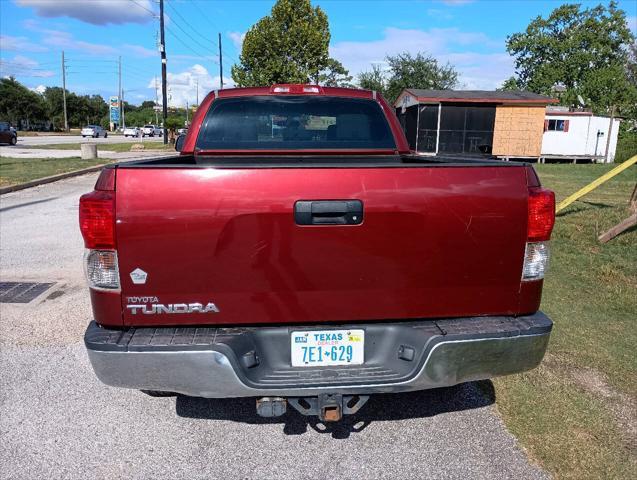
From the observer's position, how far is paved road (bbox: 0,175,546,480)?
105 inches

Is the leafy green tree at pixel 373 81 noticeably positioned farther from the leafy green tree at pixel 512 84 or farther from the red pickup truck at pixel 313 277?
the red pickup truck at pixel 313 277

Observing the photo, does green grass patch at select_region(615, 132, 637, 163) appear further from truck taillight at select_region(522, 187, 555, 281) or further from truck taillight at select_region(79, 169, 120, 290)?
truck taillight at select_region(79, 169, 120, 290)

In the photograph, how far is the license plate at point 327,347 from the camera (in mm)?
2438

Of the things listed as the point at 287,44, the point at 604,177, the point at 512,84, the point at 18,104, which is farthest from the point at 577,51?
the point at 18,104

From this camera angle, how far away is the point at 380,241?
2.36m

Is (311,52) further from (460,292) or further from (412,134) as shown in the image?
(460,292)

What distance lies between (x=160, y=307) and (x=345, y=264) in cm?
86

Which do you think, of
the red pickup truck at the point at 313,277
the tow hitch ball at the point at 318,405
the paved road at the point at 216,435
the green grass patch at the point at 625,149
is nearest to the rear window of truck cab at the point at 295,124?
the red pickup truck at the point at 313,277

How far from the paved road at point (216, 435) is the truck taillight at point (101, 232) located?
1.06 metres

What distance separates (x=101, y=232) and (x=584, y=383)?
3.17 metres

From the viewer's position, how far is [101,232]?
89.3 inches

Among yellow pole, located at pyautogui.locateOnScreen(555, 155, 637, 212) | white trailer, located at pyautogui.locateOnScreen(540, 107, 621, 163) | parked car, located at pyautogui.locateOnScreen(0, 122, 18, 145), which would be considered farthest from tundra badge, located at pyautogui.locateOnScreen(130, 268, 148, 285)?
parked car, located at pyautogui.locateOnScreen(0, 122, 18, 145)

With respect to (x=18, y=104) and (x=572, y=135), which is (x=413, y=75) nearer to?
(x=572, y=135)

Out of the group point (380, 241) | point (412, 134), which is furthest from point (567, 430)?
point (412, 134)
